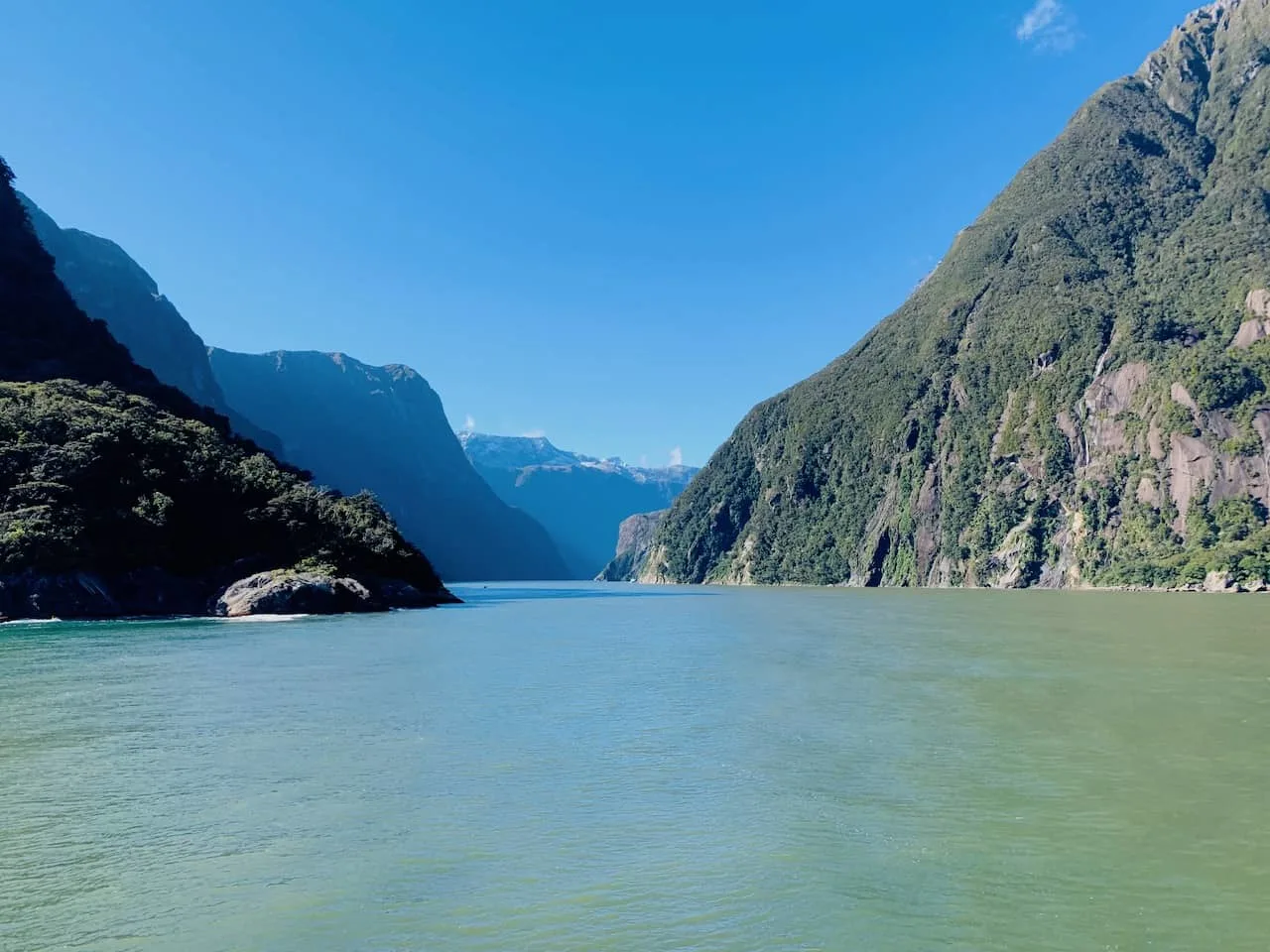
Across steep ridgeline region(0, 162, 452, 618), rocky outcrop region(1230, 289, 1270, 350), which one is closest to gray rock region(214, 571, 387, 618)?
steep ridgeline region(0, 162, 452, 618)

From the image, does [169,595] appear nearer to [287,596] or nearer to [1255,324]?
[287,596]

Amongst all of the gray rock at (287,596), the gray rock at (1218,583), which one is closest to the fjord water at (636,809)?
the gray rock at (287,596)

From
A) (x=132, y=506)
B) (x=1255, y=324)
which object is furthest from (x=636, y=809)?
(x=1255, y=324)

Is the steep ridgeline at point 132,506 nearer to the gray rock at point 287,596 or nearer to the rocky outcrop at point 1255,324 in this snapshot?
the gray rock at point 287,596

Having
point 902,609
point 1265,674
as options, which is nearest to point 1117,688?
point 1265,674

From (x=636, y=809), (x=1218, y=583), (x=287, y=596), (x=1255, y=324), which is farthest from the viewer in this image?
(x=1255, y=324)

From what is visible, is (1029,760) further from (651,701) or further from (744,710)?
(651,701)
